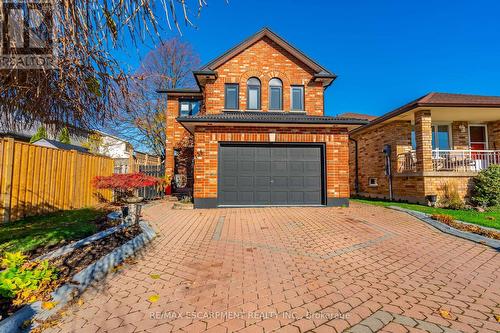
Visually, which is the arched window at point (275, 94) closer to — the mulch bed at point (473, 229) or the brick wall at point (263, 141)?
the brick wall at point (263, 141)

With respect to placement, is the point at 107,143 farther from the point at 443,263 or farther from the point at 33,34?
the point at 443,263

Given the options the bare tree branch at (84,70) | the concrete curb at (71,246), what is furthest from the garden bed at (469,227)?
the concrete curb at (71,246)

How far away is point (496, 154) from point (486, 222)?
8432 mm

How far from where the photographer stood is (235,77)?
39.9 feet

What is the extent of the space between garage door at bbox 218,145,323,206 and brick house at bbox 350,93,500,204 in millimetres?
4858

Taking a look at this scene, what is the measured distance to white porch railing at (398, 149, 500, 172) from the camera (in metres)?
11.5

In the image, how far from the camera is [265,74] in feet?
40.4

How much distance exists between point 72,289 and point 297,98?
11.8 metres

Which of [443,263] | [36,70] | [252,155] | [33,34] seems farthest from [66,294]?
[252,155]

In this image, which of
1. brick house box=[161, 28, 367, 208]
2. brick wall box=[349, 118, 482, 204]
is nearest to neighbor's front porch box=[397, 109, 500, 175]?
brick wall box=[349, 118, 482, 204]

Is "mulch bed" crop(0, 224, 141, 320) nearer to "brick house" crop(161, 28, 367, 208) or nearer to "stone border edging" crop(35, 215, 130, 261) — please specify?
"stone border edging" crop(35, 215, 130, 261)

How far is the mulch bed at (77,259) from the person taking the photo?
248 centimetres

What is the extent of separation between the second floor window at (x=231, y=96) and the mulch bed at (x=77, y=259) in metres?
8.02

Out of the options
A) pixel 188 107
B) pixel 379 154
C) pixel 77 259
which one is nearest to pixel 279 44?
pixel 188 107
